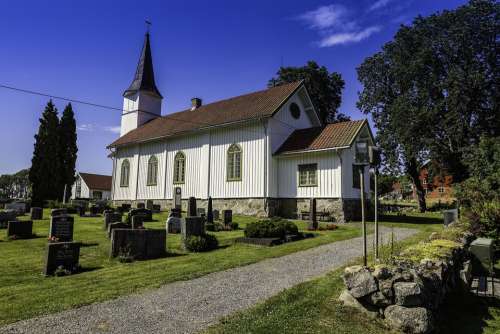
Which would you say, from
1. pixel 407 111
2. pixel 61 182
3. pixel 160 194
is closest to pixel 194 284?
pixel 160 194

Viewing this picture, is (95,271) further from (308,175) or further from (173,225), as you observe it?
(308,175)

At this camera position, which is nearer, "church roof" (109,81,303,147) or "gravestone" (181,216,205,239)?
"gravestone" (181,216,205,239)

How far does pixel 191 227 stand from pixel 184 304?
232 inches

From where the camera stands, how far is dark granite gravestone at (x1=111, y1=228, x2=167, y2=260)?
33.3ft

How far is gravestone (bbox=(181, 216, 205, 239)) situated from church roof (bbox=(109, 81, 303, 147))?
1135cm

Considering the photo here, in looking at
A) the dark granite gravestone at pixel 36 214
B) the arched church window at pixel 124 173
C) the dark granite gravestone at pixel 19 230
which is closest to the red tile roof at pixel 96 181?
the arched church window at pixel 124 173

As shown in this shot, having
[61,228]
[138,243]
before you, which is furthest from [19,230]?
[138,243]

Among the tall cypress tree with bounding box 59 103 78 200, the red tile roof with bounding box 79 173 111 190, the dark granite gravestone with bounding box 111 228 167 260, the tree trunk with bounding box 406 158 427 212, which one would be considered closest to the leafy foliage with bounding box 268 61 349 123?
the tree trunk with bounding box 406 158 427 212

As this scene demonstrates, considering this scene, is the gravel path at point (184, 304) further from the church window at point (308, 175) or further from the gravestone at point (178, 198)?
the gravestone at point (178, 198)

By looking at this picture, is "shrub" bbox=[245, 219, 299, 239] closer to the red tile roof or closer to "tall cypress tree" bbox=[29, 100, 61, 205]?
"tall cypress tree" bbox=[29, 100, 61, 205]

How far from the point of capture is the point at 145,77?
37.4 meters

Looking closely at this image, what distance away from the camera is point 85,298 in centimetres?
629

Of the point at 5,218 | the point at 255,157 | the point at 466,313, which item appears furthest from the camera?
the point at 255,157

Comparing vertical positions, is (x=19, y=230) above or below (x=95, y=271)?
above
